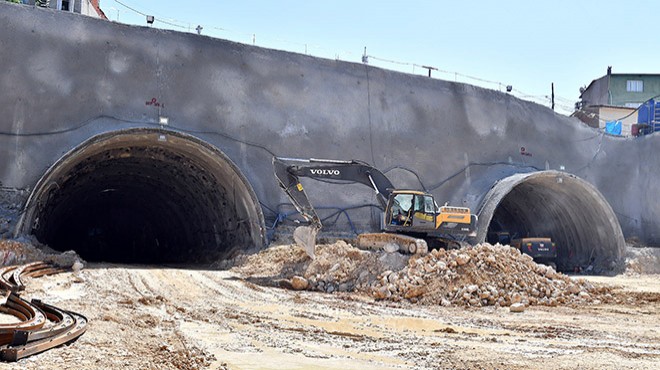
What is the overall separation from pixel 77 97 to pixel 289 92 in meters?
6.24

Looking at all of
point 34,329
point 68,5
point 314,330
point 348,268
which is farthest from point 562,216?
point 34,329

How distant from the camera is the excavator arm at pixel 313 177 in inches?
712

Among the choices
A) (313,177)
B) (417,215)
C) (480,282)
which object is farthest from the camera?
(313,177)

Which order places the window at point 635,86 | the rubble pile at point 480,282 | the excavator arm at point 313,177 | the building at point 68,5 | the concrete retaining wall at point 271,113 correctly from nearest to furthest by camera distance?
the rubble pile at point 480,282
the excavator arm at point 313,177
the concrete retaining wall at point 271,113
the building at point 68,5
the window at point 635,86

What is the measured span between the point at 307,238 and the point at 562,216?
44.3 ft

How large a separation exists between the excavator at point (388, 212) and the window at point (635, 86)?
3906cm

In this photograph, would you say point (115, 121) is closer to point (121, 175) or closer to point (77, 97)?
point (77, 97)

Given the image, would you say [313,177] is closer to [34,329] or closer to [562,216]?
[34,329]

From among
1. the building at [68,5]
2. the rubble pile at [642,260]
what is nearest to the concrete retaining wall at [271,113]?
the rubble pile at [642,260]

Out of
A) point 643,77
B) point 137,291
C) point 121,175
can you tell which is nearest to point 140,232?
point 121,175

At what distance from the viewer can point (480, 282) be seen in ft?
46.3

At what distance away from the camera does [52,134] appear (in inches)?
736

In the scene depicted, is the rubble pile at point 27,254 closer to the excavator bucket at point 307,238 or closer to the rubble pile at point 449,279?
the rubble pile at point 449,279

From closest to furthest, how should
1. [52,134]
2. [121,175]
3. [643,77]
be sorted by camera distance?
[52,134] < [121,175] < [643,77]
